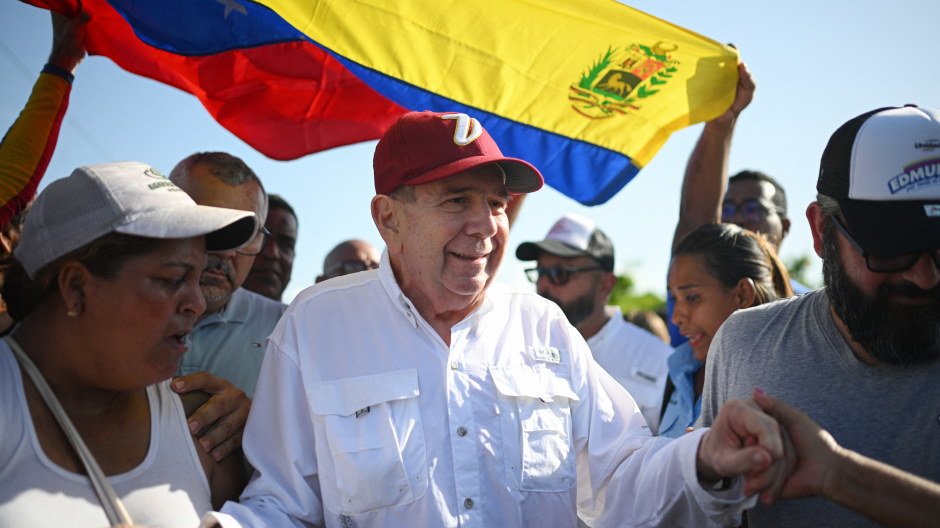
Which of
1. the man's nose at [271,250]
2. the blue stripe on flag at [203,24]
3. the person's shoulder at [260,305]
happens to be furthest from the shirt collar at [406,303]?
the man's nose at [271,250]

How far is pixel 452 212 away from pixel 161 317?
42.2 inches

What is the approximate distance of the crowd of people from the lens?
1.87 meters

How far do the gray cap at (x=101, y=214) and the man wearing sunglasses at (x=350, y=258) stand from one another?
3298 mm

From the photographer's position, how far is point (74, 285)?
1.89 m

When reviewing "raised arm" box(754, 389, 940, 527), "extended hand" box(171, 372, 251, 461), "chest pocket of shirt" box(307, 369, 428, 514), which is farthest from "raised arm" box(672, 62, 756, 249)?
"extended hand" box(171, 372, 251, 461)

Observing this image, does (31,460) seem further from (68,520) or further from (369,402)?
(369,402)

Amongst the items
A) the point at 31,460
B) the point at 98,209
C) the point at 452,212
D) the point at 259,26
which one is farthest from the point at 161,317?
the point at 259,26

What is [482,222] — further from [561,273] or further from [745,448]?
[561,273]

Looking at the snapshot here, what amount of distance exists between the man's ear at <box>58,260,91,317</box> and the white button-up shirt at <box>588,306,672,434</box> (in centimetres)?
373

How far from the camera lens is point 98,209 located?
190 cm

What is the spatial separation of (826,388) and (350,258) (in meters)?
4.05

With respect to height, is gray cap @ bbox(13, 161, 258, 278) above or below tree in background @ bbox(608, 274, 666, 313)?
above

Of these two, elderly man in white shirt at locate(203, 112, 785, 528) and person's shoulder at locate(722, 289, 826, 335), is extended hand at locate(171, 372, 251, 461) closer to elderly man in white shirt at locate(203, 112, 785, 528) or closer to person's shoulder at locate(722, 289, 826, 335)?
elderly man in white shirt at locate(203, 112, 785, 528)

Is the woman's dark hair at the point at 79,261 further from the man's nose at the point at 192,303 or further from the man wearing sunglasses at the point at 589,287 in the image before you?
the man wearing sunglasses at the point at 589,287
